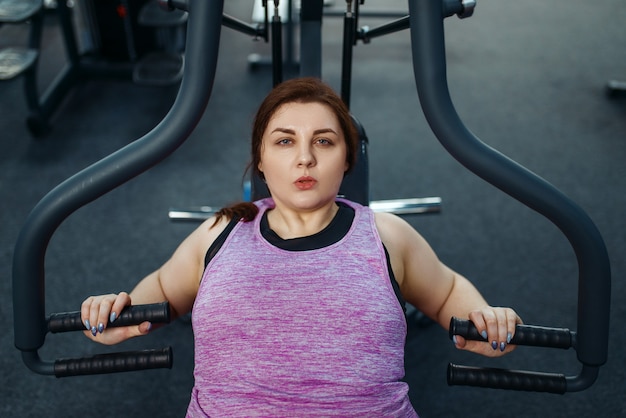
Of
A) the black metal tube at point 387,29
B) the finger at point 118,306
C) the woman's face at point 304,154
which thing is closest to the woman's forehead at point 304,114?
the woman's face at point 304,154

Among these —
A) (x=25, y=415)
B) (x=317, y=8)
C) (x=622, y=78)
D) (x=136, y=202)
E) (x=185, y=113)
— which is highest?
(x=317, y=8)

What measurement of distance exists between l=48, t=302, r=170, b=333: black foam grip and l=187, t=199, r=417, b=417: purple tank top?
8 cm

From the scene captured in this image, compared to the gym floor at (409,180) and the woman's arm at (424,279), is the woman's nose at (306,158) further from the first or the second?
the gym floor at (409,180)

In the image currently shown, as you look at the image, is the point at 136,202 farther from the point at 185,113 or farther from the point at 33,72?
the point at 185,113

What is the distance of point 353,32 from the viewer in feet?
5.90

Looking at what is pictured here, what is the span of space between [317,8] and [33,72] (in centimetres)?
182

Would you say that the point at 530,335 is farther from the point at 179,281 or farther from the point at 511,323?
the point at 179,281

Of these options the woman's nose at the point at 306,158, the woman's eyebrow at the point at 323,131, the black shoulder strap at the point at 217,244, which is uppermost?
the woman's eyebrow at the point at 323,131

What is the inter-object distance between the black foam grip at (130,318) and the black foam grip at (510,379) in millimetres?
556

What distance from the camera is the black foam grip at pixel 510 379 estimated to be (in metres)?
1.21

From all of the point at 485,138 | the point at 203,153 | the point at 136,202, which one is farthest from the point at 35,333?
the point at 485,138

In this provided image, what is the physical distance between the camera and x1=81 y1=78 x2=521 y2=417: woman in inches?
46.8

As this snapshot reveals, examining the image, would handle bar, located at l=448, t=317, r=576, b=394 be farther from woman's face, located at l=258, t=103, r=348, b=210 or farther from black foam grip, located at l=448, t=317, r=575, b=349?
woman's face, located at l=258, t=103, r=348, b=210

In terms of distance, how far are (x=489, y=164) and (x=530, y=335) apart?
1.05ft
